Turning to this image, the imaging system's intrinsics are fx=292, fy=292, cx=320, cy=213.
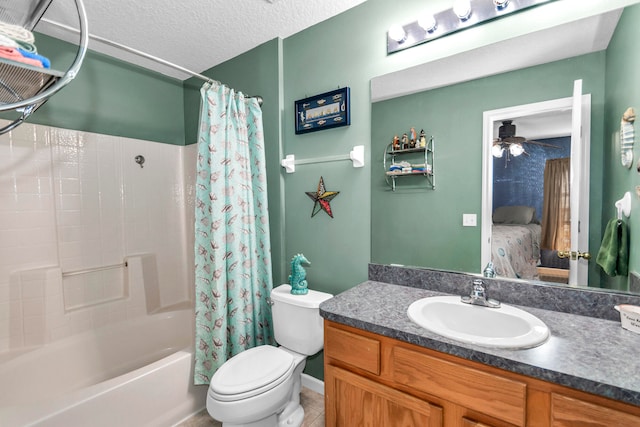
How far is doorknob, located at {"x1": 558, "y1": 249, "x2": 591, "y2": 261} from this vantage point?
1.17 m

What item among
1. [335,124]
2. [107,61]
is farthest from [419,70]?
[107,61]

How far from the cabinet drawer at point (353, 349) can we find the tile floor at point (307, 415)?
804 mm

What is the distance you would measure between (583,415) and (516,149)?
38.8 inches

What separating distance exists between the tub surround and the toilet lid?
1.68 feet

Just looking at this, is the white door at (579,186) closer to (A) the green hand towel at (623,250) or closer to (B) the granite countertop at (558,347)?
(A) the green hand towel at (623,250)

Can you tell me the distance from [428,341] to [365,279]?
0.82m

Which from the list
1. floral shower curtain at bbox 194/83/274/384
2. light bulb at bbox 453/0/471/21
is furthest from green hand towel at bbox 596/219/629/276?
floral shower curtain at bbox 194/83/274/384

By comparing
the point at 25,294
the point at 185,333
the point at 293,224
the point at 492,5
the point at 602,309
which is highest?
the point at 492,5

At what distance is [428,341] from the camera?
0.96 meters

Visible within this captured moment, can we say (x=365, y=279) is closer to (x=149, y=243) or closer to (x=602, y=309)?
(x=602, y=309)

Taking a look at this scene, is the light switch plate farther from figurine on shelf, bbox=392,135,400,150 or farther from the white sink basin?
figurine on shelf, bbox=392,135,400,150

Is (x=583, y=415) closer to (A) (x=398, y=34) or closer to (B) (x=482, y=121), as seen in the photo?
(B) (x=482, y=121)

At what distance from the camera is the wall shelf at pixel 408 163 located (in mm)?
1505

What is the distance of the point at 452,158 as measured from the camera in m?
1.44
